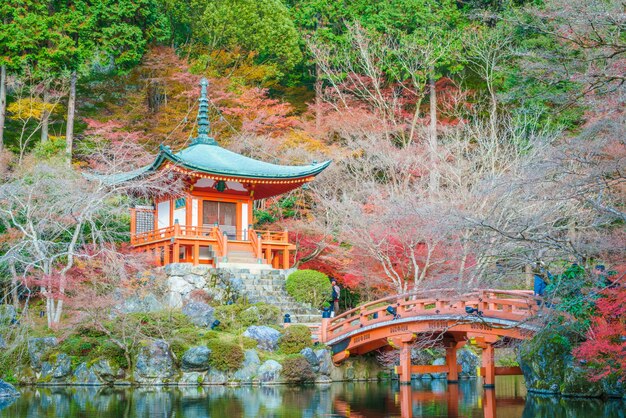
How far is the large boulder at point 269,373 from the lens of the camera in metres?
17.8

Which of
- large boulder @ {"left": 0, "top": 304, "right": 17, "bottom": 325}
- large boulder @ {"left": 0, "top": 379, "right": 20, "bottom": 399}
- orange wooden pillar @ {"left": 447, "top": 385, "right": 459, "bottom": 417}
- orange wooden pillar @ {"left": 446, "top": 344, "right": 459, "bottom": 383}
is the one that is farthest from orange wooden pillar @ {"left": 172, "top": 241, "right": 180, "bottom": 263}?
orange wooden pillar @ {"left": 447, "top": 385, "right": 459, "bottom": 417}

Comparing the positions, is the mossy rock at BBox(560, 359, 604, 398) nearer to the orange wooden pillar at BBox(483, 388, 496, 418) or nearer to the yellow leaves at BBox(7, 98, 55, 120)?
the orange wooden pillar at BBox(483, 388, 496, 418)

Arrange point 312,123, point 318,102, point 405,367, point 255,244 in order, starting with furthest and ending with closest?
1. point 318,102
2. point 312,123
3. point 255,244
4. point 405,367

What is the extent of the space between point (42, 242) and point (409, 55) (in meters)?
15.1

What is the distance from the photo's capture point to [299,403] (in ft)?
48.0

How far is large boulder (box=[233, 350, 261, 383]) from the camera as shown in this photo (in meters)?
17.7

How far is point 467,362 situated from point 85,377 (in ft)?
31.6

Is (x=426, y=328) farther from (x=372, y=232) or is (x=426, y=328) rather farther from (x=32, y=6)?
(x=32, y=6)

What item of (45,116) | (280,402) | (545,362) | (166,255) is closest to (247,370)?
(280,402)

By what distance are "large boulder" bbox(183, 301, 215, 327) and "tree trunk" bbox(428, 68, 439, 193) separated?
289 inches

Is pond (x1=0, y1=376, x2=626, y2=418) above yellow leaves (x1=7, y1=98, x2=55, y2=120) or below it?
below

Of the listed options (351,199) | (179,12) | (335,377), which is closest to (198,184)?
(351,199)

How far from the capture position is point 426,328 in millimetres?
17141

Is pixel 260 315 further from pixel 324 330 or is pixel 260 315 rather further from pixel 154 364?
pixel 154 364
